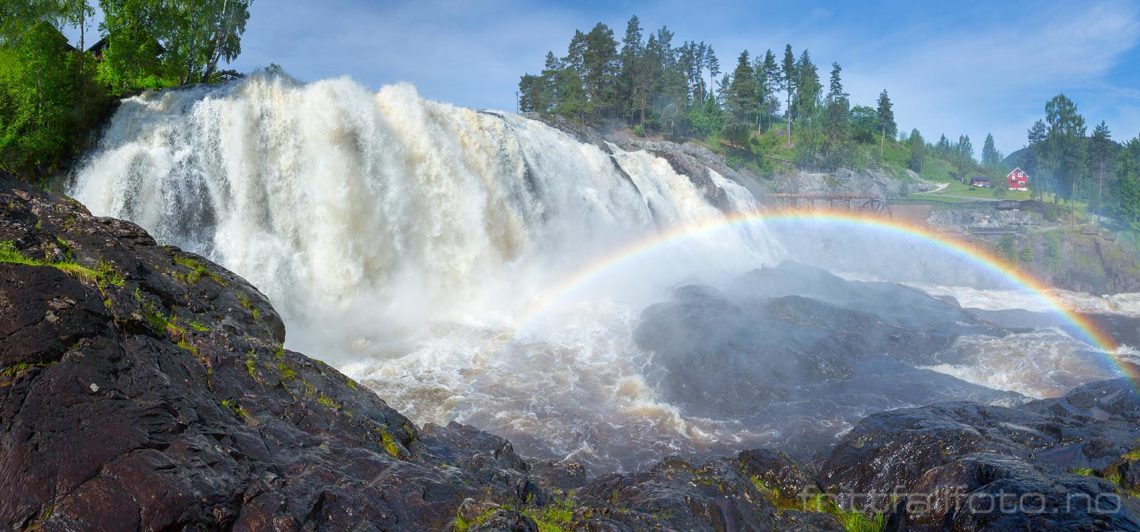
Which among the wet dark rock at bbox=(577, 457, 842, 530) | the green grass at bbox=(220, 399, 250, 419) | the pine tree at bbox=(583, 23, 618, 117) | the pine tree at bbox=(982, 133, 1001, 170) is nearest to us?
the green grass at bbox=(220, 399, 250, 419)

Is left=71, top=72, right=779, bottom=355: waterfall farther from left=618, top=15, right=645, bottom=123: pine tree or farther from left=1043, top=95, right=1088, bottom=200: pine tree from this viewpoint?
left=1043, top=95, right=1088, bottom=200: pine tree

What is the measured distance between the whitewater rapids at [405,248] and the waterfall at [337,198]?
55 mm

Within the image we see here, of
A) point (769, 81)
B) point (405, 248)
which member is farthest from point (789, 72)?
point (405, 248)

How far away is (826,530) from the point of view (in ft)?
22.4

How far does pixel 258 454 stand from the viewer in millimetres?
5094

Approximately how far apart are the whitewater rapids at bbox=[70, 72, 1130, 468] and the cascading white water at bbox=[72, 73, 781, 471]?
2.1 inches

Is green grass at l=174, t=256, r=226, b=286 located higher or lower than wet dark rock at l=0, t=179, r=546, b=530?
higher

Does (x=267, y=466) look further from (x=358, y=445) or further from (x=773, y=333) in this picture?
(x=773, y=333)

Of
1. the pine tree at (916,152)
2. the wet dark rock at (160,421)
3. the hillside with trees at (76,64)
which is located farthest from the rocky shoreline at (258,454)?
the pine tree at (916,152)

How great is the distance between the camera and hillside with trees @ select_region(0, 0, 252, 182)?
18.4 m

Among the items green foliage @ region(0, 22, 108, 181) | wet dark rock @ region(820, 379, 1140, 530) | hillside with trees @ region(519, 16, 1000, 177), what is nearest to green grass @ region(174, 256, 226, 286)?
wet dark rock @ region(820, 379, 1140, 530)

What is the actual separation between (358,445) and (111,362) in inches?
91.1

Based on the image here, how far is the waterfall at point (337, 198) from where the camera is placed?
17.7 meters

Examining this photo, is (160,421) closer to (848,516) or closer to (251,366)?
(251,366)
